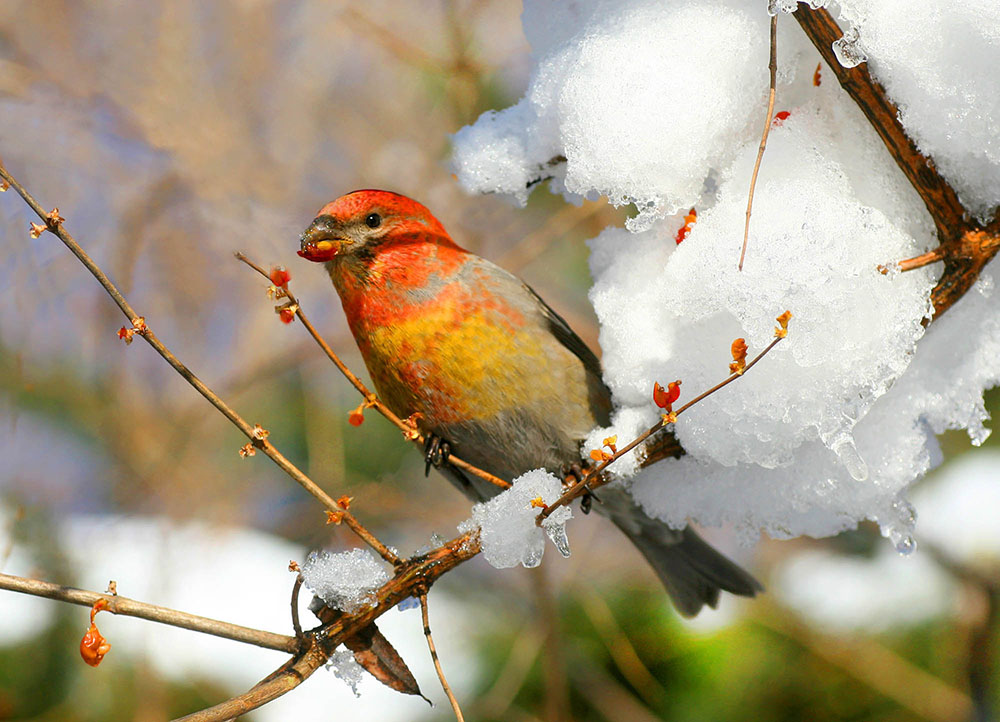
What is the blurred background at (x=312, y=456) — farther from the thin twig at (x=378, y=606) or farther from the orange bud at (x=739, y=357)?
the orange bud at (x=739, y=357)

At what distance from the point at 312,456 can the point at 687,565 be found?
1.81 metres

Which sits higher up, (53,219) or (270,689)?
(53,219)

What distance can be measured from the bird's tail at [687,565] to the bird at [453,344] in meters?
0.37

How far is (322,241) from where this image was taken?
2.10m

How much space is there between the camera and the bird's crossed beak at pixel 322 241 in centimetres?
205

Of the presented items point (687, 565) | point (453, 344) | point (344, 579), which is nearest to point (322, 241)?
point (453, 344)

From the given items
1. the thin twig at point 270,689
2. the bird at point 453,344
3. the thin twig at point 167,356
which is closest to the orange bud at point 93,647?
the thin twig at point 270,689

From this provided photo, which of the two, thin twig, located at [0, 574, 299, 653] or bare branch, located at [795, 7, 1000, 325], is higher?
bare branch, located at [795, 7, 1000, 325]

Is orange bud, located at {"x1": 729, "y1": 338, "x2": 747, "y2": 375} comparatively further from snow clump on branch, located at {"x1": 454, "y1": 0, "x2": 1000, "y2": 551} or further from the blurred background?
the blurred background

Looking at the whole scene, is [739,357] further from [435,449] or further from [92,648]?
[92,648]

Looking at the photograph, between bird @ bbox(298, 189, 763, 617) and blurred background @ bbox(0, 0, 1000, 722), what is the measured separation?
2.46 feet

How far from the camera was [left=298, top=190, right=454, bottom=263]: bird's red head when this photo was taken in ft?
6.89

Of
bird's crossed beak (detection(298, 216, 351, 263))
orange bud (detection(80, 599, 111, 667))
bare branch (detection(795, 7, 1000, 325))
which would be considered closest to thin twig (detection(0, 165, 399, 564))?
orange bud (detection(80, 599, 111, 667))

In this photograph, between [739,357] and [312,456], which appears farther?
[312,456]
